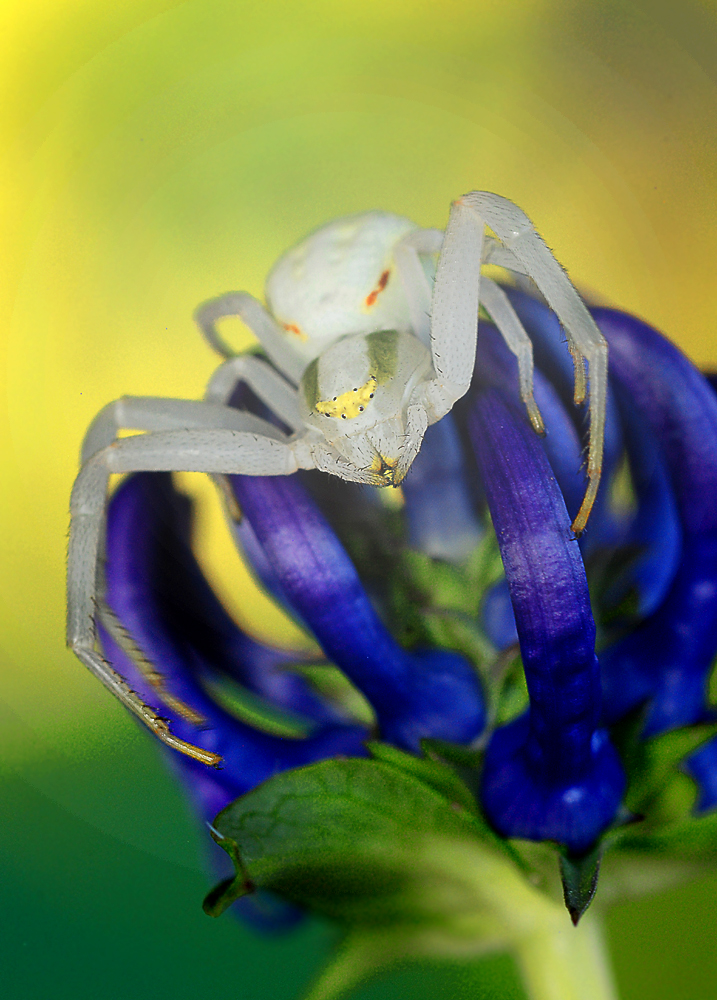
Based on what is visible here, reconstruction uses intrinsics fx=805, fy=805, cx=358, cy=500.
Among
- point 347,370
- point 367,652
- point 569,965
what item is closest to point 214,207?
point 347,370

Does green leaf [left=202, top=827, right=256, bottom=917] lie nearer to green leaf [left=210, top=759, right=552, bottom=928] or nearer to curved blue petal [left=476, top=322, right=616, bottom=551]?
green leaf [left=210, top=759, right=552, bottom=928]

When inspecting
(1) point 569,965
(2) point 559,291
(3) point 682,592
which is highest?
(2) point 559,291

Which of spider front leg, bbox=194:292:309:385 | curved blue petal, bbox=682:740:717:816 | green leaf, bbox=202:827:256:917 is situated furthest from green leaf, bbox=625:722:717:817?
spider front leg, bbox=194:292:309:385

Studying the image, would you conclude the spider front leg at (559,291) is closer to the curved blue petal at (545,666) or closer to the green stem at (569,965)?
the curved blue petal at (545,666)

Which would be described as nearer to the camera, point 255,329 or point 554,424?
point 554,424

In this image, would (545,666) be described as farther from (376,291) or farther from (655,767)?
(376,291)

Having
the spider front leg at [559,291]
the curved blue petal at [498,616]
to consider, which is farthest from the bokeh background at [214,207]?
the curved blue petal at [498,616]

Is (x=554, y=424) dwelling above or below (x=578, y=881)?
above

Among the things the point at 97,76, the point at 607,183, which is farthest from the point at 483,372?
the point at 97,76
